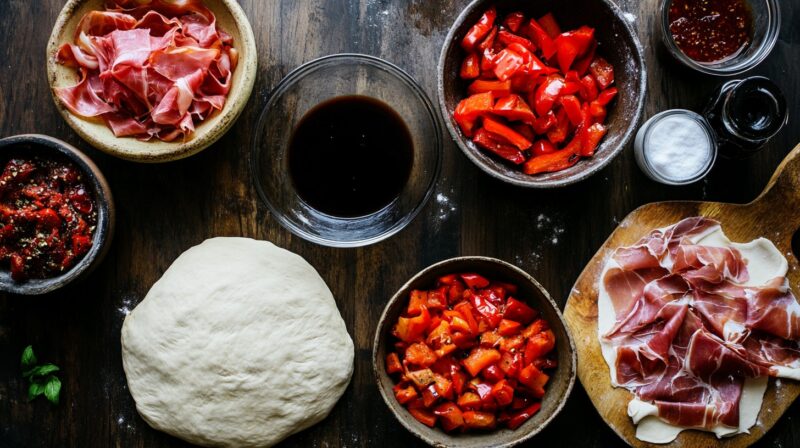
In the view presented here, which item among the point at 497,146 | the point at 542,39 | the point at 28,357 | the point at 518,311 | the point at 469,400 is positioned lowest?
the point at 28,357

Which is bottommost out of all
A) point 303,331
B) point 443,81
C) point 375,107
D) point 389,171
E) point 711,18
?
point 303,331

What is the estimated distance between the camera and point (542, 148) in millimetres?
2121

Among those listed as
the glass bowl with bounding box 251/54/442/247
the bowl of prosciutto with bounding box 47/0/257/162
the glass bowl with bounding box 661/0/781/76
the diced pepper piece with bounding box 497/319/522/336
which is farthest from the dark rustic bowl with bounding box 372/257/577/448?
the glass bowl with bounding box 661/0/781/76

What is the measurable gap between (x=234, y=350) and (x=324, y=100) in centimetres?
89

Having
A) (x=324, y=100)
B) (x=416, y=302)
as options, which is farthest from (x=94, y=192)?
(x=416, y=302)

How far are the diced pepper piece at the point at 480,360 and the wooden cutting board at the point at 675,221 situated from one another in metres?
0.32

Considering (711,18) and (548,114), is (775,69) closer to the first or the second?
(711,18)

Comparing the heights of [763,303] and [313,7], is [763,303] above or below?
below

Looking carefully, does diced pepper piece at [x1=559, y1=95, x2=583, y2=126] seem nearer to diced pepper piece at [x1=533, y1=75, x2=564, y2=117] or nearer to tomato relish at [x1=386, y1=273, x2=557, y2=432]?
diced pepper piece at [x1=533, y1=75, x2=564, y2=117]

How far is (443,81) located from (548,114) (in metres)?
0.36

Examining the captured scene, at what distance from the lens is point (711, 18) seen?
7.33 ft

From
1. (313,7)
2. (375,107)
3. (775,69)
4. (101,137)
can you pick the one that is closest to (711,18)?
(775,69)

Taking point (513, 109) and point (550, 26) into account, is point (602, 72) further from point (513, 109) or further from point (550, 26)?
point (513, 109)

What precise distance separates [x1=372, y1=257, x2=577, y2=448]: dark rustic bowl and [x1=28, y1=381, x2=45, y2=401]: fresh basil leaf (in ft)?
3.92
